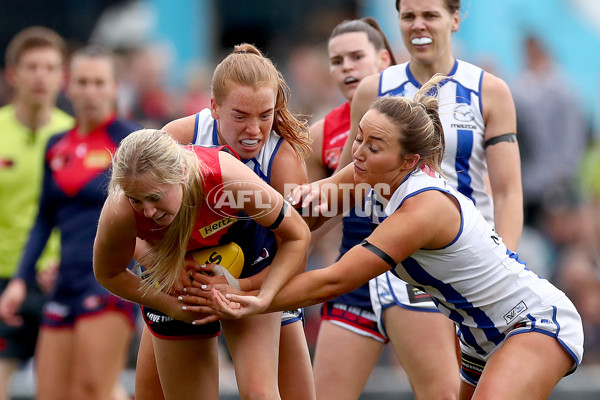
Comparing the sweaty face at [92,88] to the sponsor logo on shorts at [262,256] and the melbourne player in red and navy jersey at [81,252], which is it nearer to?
the melbourne player in red and navy jersey at [81,252]

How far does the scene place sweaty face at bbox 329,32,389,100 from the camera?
5.05m

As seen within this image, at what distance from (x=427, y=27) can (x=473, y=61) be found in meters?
4.69

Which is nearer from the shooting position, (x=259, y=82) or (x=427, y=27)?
(x=259, y=82)

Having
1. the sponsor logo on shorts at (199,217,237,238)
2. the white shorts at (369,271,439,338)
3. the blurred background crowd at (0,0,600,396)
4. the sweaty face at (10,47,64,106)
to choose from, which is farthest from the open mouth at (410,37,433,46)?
the blurred background crowd at (0,0,600,396)

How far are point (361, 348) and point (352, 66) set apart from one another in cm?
153

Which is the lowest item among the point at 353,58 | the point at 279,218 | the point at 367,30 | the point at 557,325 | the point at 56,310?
the point at 56,310

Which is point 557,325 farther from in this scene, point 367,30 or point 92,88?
point 92,88

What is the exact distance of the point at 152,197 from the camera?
3449 millimetres

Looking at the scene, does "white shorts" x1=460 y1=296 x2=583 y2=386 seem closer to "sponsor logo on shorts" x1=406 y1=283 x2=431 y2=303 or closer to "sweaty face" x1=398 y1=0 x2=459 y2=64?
"sponsor logo on shorts" x1=406 y1=283 x2=431 y2=303

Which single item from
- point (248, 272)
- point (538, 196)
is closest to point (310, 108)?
point (538, 196)

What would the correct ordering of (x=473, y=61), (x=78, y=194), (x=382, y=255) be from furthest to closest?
(x=473, y=61), (x=78, y=194), (x=382, y=255)

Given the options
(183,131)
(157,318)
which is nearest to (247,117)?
(183,131)

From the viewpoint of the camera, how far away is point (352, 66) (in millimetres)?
5059

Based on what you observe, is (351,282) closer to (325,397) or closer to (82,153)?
(325,397)
